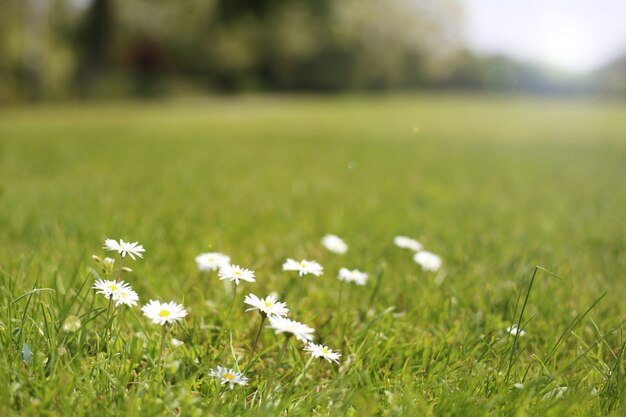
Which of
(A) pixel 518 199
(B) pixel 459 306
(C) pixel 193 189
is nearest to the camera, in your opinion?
(B) pixel 459 306

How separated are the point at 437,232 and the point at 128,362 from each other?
1.85 metres

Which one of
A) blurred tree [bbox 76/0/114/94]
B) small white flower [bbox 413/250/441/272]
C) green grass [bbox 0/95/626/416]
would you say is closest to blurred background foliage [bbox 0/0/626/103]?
blurred tree [bbox 76/0/114/94]

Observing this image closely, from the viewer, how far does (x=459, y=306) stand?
1704 millimetres

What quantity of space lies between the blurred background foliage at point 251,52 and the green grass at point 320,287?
1178 centimetres

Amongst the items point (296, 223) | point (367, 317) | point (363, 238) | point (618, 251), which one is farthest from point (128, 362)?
point (618, 251)

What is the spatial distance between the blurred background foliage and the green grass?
11.8 metres

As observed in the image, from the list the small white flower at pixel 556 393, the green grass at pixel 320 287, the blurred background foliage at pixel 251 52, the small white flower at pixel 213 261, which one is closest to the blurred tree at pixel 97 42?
the blurred background foliage at pixel 251 52

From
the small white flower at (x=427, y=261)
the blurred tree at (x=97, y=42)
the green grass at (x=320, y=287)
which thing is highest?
the blurred tree at (x=97, y=42)

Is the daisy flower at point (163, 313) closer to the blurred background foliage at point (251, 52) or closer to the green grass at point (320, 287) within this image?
the green grass at point (320, 287)

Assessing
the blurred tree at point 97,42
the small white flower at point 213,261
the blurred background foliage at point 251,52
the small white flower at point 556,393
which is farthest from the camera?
the blurred background foliage at point 251,52

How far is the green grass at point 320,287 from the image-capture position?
43.6 inches

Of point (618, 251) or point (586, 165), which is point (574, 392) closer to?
point (618, 251)

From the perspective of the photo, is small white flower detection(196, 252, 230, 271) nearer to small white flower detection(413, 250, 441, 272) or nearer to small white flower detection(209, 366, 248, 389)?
small white flower detection(209, 366, 248, 389)

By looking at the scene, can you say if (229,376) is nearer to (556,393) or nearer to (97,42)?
(556,393)
